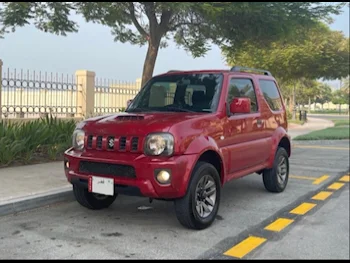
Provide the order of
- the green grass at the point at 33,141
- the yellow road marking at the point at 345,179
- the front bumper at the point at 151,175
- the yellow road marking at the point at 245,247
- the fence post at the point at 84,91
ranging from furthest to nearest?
the fence post at the point at 84,91, the yellow road marking at the point at 345,179, the green grass at the point at 33,141, the front bumper at the point at 151,175, the yellow road marking at the point at 245,247

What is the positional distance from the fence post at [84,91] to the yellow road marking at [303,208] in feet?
26.9

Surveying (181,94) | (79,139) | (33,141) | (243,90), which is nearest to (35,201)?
(79,139)

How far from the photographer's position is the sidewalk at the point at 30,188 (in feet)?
17.7

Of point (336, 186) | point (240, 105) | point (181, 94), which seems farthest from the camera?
point (336, 186)

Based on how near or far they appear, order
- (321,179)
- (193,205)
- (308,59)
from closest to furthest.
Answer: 1. (193,205)
2. (321,179)
3. (308,59)

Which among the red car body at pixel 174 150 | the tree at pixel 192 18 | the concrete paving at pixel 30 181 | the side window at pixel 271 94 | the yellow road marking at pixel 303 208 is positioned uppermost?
the tree at pixel 192 18

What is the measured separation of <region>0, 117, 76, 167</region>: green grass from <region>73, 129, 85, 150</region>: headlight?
3227 mm

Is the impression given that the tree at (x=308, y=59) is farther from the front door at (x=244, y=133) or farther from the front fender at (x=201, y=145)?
the front fender at (x=201, y=145)

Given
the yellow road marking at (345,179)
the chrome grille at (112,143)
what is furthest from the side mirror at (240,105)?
the yellow road marking at (345,179)

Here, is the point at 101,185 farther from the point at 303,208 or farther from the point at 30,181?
the point at 303,208

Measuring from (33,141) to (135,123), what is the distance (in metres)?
4.66

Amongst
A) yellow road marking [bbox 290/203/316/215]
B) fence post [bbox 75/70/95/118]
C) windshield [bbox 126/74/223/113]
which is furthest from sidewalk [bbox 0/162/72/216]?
fence post [bbox 75/70/95/118]

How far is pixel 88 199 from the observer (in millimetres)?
5434

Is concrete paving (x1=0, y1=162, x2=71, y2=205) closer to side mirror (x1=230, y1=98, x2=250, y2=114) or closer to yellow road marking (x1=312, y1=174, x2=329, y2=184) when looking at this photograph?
side mirror (x1=230, y1=98, x2=250, y2=114)
